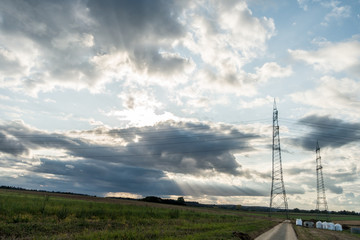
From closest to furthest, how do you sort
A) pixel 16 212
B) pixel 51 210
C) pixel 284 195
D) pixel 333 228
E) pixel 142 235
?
pixel 142 235 < pixel 16 212 < pixel 51 210 < pixel 333 228 < pixel 284 195

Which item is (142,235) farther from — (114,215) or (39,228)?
(114,215)

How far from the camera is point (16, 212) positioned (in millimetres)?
29094

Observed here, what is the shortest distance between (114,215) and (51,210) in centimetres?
1024

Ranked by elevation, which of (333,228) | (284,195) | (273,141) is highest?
(273,141)

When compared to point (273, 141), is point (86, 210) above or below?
below

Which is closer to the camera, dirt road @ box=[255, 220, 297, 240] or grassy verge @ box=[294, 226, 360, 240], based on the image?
dirt road @ box=[255, 220, 297, 240]

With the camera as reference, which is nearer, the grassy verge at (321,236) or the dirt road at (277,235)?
the dirt road at (277,235)

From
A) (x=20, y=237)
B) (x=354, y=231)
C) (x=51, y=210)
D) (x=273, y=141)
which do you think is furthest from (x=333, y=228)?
(x=20, y=237)

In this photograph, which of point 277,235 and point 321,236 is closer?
point 277,235

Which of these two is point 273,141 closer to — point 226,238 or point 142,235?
point 226,238

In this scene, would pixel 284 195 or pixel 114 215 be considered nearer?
pixel 114 215

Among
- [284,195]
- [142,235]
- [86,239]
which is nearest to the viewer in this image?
[86,239]

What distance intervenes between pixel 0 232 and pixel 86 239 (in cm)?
750

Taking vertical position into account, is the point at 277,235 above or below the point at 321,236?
above
